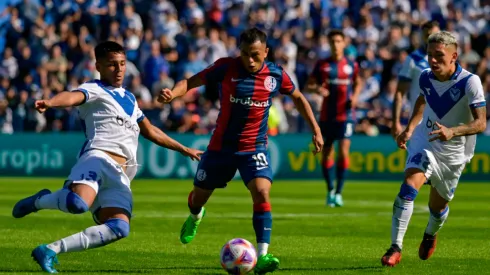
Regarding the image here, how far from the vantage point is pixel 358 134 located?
23.2 meters

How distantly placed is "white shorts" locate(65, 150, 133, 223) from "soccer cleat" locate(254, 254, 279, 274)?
1.06 metres

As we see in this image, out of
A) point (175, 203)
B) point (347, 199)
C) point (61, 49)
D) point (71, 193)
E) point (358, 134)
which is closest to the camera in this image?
point (71, 193)

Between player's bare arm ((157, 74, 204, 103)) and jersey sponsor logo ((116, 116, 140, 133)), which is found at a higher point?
A: player's bare arm ((157, 74, 204, 103))

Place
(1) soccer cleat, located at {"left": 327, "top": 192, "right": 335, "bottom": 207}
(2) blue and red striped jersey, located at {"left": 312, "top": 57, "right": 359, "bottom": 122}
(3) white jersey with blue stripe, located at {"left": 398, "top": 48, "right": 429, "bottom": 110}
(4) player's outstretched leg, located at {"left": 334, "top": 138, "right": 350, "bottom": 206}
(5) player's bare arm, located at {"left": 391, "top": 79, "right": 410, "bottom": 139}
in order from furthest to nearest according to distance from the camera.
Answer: (2) blue and red striped jersey, located at {"left": 312, "top": 57, "right": 359, "bottom": 122} → (4) player's outstretched leg, located at {"left": 334, "top": 138, "right": 350, "bottom": 206} → (1) soccer cleat, located at {"left": 327, "top": 192, "right": 335, "bottom": 207} → (3) white jersey with blue stripe, located at {"left": 398, "top": 48, "right": 429, "bottom": 110} → (5) player's bare arm, located at {"left": 391, "top": 79, "right": 410, "bottom": 139}

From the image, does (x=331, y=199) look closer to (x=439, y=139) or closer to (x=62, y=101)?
(x=439, y=139)

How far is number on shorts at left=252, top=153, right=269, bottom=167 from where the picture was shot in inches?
347

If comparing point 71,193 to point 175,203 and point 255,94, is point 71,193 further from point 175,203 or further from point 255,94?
point 175,203

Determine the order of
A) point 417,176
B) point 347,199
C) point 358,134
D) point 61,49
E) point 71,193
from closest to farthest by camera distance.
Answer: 1. point 71,193
2. point 417,176
3. point 347,199
4. point 358,134
5. point 61,49

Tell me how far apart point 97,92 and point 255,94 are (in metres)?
1.40

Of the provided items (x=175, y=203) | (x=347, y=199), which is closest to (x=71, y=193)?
(x=175, y=203)

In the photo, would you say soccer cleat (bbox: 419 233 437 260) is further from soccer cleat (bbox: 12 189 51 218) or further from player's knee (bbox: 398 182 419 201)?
soccer cleat (bbox: 12 189 51 218)

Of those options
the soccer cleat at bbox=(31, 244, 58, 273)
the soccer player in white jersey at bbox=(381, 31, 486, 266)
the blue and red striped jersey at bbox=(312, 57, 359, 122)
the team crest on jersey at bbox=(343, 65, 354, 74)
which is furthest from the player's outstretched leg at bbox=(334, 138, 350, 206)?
the soccer cleat at bbox=(31, 244, 58, 273)

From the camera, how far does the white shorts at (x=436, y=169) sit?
900 cm

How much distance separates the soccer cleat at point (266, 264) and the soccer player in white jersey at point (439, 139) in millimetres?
1160
